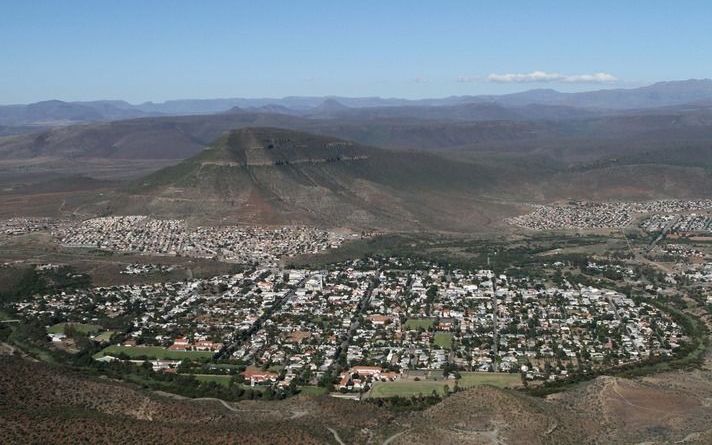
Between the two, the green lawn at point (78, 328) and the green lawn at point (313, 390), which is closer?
the green lawn at point (313, 390)

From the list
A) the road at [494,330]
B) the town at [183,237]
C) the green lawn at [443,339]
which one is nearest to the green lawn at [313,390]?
the road at [494,330]

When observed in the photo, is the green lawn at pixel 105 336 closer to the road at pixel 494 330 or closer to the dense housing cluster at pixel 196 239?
the dense housing cluster at pixel 196 239

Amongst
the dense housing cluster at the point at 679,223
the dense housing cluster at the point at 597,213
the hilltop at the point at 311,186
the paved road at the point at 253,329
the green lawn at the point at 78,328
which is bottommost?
the dense housing cluster at the point at 597,213

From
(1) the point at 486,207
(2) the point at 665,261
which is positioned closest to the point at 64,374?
(2) the point at 665,261

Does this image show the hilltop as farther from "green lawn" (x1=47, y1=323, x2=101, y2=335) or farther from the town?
"green lawn" (x1=47, y1=323, x2=101, y2=335)

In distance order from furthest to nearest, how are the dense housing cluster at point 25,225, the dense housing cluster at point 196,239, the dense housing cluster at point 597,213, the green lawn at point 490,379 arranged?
the dense housing cluster at point 597,213
the dense housing cluster at point 25,225
the dense housing cluster at point 196,239
the green lawn at point 490,379

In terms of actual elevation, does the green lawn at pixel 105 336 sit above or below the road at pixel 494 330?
above

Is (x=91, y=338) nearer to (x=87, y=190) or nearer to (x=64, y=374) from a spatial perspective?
(x=64, y=374)
